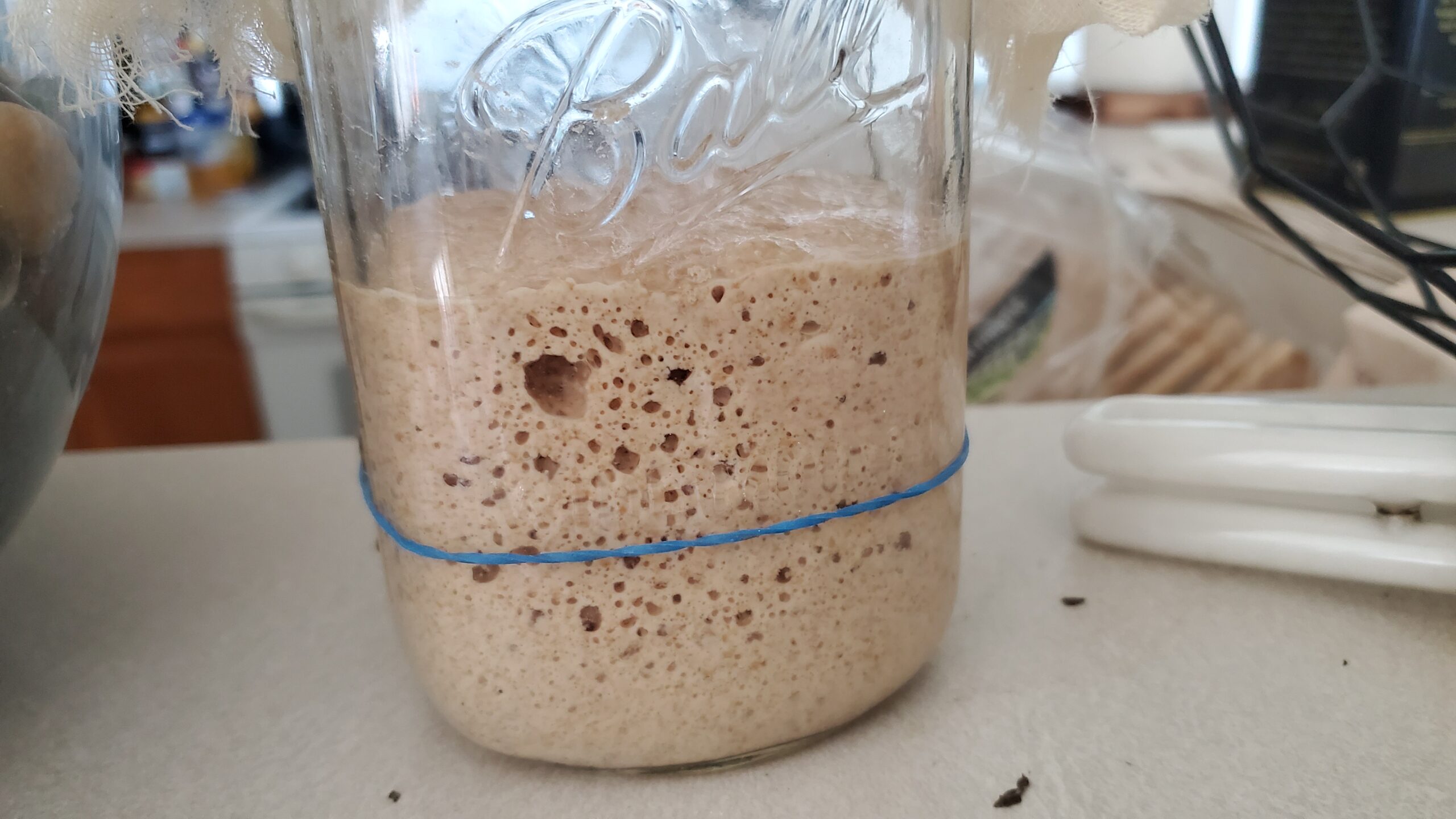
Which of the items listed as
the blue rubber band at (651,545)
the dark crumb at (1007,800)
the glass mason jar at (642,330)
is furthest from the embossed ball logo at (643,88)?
the dark crumb at (1007,800)

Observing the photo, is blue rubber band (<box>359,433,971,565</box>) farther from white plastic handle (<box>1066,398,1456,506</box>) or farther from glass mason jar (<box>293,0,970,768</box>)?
white plastic handle (<box>1066,398,1456,506</box>)

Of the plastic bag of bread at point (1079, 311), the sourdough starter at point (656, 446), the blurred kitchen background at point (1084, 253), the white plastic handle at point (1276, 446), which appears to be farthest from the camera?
the plastic bag of bread at point (1079, 311)

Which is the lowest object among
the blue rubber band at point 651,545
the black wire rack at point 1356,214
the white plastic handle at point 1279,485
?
the white plastic handle at point 1279,485

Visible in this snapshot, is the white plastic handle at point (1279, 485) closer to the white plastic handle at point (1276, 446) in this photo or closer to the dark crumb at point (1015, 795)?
the white plastic handle at point (1276, 446)

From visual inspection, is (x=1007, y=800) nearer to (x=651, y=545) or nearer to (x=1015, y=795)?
(x=1015, y=795)

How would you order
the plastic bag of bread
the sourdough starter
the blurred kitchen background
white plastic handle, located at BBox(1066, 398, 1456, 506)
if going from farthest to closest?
the plastic bag of bread, the blurred kitchen background, white plastic handle, located at BBox(1066, 398, 1456, 506), the sourdough starter

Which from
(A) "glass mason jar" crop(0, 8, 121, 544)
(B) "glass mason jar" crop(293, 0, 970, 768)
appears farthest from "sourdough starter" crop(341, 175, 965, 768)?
(A) "glass mason jar" crop(0, 8, 121, 544)

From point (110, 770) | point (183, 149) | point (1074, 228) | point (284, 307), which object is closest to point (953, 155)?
point (110, 770)
